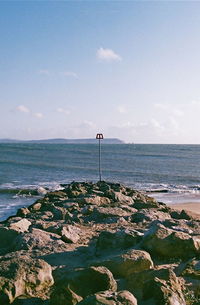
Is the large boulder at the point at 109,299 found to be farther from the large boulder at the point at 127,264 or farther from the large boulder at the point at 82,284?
the large boulder at the point at 127,264

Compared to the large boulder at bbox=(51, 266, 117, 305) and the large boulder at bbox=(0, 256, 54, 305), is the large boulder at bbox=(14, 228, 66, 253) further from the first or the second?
the large boulder at bbox=(51, 266, 117, 305)

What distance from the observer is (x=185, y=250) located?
832 cm

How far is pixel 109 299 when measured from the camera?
16.2 feet

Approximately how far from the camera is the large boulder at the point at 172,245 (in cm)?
831

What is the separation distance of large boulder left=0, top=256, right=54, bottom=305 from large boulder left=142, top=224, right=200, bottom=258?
8.50ft

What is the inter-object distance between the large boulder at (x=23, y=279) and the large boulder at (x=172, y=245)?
2.59m

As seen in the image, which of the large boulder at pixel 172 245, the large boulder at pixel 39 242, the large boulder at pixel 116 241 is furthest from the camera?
the large boulder at pixel 39 242

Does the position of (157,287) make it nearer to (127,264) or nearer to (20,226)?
(127,264)

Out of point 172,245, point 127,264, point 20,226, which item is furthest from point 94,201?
point 127,264

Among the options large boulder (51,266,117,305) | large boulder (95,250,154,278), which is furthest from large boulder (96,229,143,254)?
large boulder (51,266,117,305)

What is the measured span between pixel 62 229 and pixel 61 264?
205 centimetres

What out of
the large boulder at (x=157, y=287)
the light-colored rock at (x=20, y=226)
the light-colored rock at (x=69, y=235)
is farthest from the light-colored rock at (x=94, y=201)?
the large boulder at (x=157, y=287)

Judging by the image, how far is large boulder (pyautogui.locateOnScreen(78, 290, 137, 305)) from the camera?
486cm

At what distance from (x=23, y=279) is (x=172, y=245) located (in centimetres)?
349
